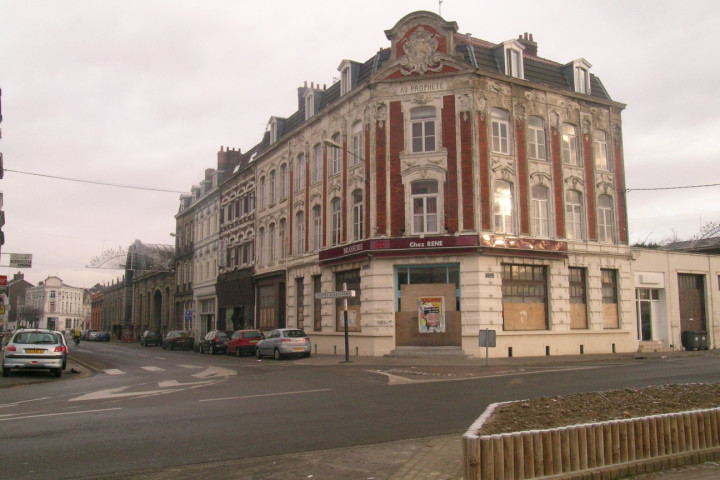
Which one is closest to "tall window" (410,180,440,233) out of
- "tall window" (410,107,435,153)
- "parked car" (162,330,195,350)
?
"tall window" (410,107,435,153)

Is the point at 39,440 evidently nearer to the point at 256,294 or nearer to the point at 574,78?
the point at 574,78

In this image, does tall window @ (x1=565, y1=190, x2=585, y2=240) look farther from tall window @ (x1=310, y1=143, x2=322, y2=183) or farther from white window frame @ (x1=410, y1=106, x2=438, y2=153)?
tall window @ (x1=310, y1=143, x2=322, y2=183)

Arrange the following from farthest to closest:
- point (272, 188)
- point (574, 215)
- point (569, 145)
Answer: point (272, 188), point (569, 145), point (574, 215)

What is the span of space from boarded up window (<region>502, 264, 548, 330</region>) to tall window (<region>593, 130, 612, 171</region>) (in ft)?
22.7

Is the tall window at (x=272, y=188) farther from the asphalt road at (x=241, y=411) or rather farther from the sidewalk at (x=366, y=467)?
the sidewalk at (x=366, y=467)

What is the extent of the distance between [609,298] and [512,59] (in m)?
12.4

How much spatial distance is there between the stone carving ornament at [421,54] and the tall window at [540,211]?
726cm

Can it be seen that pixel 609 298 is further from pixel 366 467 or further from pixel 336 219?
pixel 366 467

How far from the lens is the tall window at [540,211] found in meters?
28.5

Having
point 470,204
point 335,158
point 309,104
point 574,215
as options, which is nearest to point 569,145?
point 574,215

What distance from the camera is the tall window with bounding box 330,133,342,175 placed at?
31.6 meters

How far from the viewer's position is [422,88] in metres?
27.8

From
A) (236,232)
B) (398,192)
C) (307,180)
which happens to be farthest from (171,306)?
(398,192)

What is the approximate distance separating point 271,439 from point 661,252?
1155 inches
